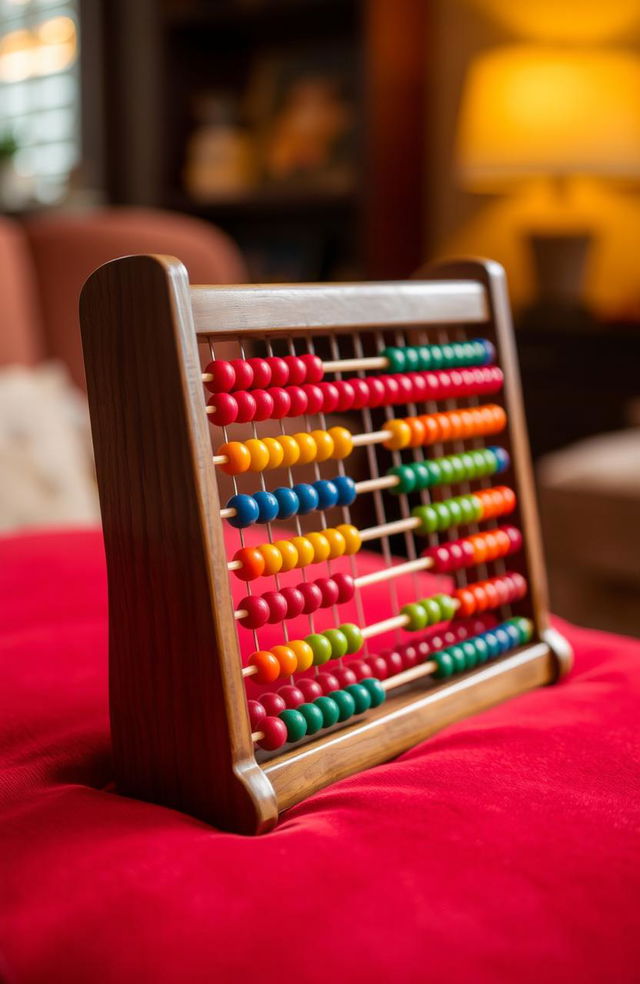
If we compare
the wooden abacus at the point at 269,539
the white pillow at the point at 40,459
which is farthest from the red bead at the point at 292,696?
the white pillow at the point at 40,459

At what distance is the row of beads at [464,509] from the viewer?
0.96 m

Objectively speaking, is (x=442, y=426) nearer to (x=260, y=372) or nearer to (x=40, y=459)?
(x=260, y=372)

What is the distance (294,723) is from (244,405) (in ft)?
0.74

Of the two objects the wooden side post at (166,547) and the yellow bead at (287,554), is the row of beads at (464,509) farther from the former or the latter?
the wooden side post at (166,547)

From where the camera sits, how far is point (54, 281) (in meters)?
2.42

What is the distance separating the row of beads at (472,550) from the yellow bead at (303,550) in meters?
0.20

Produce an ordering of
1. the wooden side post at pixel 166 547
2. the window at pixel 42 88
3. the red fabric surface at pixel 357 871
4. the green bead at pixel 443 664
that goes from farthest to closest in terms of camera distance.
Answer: the window at pixel 42 88 < the green bead at pixel 443 664 < the wooden side post at pixel 166 547 < the red fabric surface at pixel 357 871

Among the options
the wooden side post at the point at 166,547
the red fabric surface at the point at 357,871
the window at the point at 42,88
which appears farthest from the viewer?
the window at the point at 42,88

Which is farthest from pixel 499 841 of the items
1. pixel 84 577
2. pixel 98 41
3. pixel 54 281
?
pixel 98 41

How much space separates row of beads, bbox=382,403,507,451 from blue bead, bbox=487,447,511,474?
0.06 ft

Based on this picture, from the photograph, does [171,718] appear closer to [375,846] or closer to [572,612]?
[375,846]

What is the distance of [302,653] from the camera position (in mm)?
781

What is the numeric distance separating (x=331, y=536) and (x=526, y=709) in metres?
0.24

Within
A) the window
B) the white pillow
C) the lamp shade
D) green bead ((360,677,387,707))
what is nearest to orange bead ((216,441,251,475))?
green bead ((360,677,387,707))
